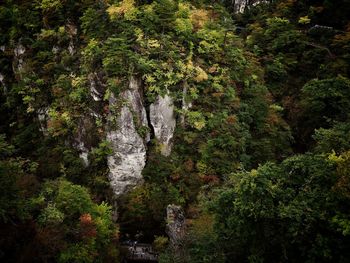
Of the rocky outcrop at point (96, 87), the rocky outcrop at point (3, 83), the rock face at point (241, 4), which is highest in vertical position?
the rock face at point (241, 4)

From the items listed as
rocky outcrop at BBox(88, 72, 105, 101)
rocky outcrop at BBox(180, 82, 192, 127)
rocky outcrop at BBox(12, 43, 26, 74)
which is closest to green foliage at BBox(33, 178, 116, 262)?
rocky outcrop at BBox(88, 72, 105, 101)

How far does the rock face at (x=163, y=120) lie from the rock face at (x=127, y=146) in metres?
1.18

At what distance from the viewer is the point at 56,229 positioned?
14.6 metres

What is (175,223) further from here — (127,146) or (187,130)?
(187,130)

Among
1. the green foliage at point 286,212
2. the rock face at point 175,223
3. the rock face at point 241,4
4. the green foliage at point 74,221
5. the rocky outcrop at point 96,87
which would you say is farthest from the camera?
the rock face at point 241,4

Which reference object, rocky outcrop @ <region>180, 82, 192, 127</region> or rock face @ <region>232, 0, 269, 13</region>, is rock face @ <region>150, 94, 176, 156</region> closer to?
rocky outcrop @ <region>180, 82, 192, 127</region>

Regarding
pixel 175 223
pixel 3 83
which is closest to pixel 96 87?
pixel 175 223

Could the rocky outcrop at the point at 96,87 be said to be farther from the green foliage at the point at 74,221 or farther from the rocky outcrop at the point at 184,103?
the green foliage at the point at 74,221

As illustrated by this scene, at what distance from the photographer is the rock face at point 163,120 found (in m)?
22.5

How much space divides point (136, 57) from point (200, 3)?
10.5 metres

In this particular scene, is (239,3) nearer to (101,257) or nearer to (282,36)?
(282,36)

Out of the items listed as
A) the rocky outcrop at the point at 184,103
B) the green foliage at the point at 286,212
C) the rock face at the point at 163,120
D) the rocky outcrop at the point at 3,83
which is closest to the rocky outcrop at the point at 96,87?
the rock face at the point at 163,120

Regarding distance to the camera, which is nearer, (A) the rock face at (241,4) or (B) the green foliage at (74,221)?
(B) the green foliage at (74,221)

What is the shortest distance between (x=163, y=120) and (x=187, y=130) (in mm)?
1919
